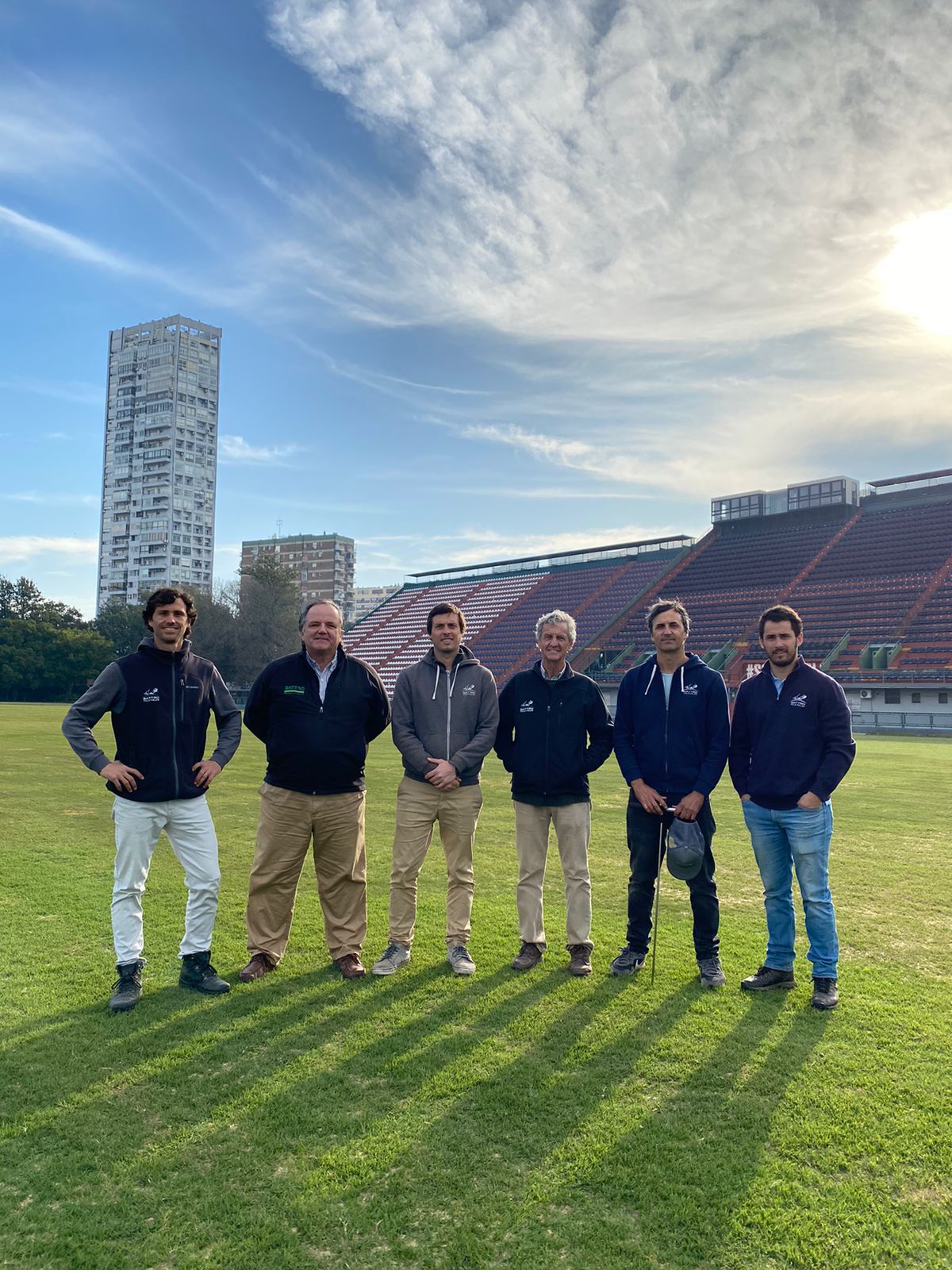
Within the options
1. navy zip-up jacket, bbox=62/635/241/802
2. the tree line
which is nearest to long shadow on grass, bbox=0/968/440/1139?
navy zip-up jacket, bbox=62/635/241/802

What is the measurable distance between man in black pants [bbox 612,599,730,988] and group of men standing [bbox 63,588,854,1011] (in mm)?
12

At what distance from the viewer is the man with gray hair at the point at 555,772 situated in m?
4.96

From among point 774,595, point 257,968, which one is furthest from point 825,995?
point 774,595

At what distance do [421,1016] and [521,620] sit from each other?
51.4 metres

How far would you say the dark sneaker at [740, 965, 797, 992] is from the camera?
15.0 feet

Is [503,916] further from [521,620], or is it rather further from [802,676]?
[521,620]

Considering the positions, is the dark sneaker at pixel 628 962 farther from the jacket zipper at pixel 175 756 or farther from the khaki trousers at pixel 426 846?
the jacket zipper at pixel 175 756

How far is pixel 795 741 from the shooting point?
15.2 feet

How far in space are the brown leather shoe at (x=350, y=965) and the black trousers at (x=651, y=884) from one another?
163 cm

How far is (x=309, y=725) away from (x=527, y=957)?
1.93 meters

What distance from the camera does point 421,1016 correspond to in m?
4.11

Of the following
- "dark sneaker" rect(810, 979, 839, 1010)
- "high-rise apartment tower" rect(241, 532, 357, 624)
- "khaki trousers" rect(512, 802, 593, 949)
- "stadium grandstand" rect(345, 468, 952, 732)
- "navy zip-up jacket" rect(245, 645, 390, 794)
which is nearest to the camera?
"dark sneaker" rect(810, 979, 839, 1010)

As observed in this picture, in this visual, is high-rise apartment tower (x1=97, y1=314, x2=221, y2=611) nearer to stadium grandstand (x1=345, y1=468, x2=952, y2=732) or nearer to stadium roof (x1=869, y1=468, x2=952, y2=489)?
stadium grandstand (x1=345, y1=468, x2=952, y2=732)

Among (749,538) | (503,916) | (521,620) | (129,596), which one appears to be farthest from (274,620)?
(503,916)
